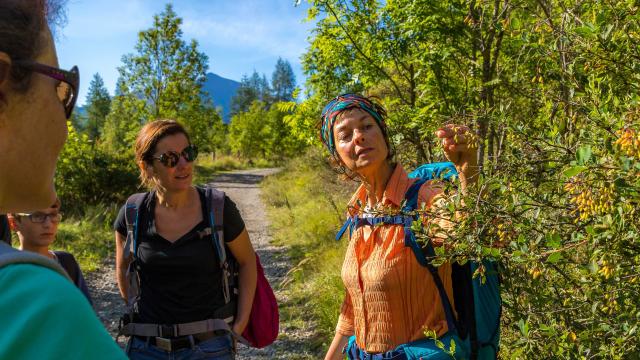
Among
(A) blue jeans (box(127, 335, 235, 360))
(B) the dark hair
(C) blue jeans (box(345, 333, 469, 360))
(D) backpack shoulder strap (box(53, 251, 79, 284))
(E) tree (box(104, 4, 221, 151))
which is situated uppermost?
(E) tree (box(104, 4, 221, 151))

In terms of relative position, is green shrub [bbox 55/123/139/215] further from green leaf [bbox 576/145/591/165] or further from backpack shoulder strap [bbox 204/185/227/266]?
green leaf [bbox 576/145/591/165]

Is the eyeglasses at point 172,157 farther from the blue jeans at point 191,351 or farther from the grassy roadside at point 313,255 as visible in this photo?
the grassy roadside at point 313,255

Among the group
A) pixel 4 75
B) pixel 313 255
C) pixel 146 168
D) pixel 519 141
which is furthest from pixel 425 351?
pixel 313 255

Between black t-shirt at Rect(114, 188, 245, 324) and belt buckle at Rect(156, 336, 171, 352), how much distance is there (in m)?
0.09

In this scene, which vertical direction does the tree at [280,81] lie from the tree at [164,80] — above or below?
above

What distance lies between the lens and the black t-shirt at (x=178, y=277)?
8.57ft

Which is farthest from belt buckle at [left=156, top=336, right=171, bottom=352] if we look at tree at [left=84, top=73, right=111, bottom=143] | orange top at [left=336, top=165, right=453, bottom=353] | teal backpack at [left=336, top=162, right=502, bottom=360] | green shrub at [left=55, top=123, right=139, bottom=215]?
tree at [left=84, top=73, right=111, bottom=143]

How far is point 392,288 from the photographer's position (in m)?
1.98

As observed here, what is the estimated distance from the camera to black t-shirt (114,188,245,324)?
2.61 meters

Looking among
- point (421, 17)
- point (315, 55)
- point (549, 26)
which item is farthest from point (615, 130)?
point (315, 55)

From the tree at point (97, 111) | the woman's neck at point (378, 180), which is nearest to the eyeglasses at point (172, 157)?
the woman's neck at point (378, 180)

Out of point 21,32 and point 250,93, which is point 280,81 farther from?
point 21,32

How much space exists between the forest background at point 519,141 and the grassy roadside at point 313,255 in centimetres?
4

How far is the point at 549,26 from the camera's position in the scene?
1.87m
